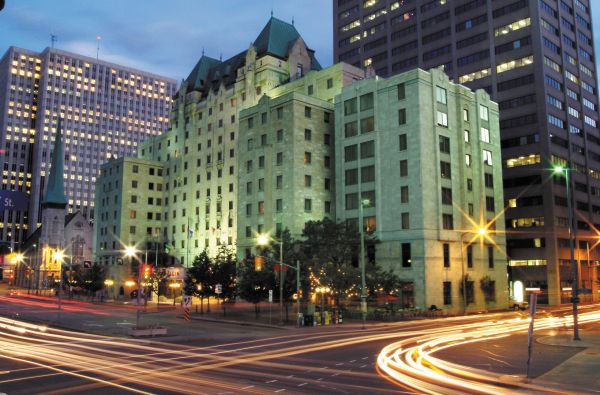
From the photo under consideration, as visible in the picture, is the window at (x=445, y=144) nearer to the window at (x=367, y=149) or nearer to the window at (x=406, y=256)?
the window at (x=367, y=149)

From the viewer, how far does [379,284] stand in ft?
191

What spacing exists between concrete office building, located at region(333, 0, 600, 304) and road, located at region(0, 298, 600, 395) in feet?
216

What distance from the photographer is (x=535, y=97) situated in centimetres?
10206

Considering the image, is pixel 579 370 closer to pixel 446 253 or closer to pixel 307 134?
pixel 446 253

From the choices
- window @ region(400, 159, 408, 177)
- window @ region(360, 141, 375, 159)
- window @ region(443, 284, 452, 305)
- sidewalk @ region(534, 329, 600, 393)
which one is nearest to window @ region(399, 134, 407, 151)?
window @ region(400, 159, 408, 177)

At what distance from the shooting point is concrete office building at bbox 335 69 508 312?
228 ft

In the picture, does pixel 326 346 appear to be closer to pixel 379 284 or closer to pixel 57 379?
pixel 57 379

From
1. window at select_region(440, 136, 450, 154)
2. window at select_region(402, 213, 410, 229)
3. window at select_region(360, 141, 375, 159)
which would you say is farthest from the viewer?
window at select_region(360, 141, 375, 159)

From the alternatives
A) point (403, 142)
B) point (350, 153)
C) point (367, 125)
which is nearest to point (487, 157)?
point (403, 142)

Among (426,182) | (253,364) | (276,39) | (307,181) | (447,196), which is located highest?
(276,39)

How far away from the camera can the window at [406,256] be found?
69375 millimetres

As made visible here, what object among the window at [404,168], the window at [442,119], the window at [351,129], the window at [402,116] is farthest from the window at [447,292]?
the window at [351,129]

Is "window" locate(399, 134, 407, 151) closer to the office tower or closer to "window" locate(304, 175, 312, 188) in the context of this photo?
"window" locate(304, 175, 312, 188)

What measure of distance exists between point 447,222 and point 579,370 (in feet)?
167
